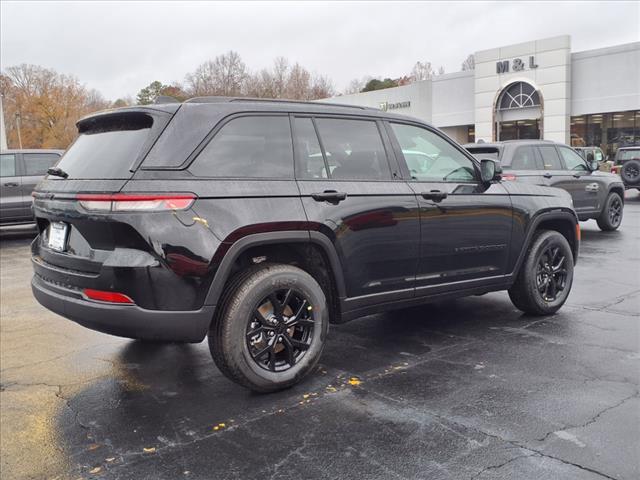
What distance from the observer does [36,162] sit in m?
12.1

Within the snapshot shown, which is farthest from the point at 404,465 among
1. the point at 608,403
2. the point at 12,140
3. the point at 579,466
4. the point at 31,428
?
the point at 12,140

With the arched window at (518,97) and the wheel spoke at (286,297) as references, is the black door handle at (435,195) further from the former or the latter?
the arched window at (518,97)

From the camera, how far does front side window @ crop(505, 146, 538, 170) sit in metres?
10.5

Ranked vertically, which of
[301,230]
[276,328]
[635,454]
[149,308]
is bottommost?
[635,454]

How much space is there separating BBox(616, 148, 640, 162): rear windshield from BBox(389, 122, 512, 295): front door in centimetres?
1596

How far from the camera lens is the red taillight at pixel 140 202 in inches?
129

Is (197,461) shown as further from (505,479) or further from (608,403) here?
(608,403)

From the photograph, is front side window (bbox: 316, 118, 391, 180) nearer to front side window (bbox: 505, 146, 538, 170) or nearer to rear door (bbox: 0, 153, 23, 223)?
front side window (bbox: 505, 146, 538, 170)

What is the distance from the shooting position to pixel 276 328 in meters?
3.77

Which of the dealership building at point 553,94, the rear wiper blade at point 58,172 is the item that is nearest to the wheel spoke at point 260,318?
the rear wiper blade at point 58,172

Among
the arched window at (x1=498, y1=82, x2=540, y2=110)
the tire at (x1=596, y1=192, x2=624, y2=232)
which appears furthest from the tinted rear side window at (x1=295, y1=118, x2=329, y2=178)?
the arched window at (x1=498, y1=82, x2=540, y2=110)

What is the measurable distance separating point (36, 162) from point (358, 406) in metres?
10.8

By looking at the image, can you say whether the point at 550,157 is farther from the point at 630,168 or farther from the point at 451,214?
the point at 630,168

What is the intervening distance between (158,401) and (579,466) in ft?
8.16
